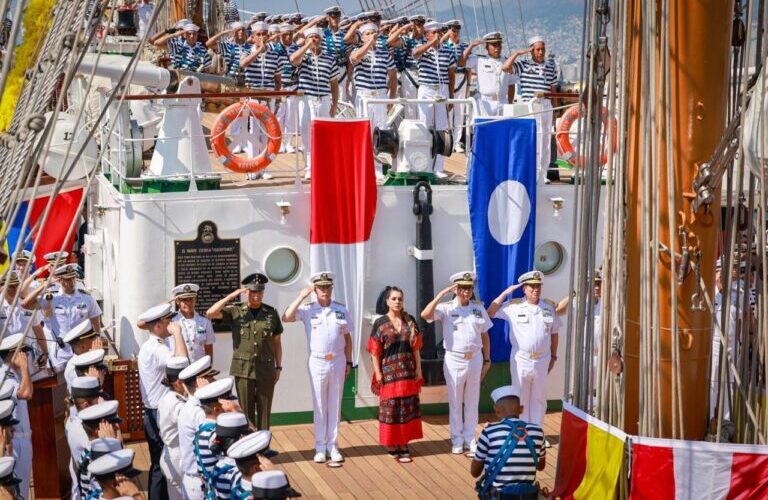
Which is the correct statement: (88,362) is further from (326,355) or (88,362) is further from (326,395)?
(326,395)

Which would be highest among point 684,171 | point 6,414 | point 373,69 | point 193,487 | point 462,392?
point 373,69

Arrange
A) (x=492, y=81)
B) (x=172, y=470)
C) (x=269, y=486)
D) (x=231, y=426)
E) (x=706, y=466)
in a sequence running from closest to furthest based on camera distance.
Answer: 1. (x=706, y=466)
2. (x=269, y=486)
3. (x=231, y=426)
4. (x=172, y=470)
5. (x=492, y=81)

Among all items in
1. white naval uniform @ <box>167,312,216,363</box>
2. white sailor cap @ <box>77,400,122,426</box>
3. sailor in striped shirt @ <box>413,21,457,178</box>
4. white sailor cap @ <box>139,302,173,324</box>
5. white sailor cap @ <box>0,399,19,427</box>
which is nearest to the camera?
white sailor cap @ <box>0,399,19,427</box>

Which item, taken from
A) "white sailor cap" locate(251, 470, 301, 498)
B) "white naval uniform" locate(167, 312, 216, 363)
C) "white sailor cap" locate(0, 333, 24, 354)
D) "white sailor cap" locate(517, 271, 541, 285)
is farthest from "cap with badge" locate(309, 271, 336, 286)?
"white sailor cap" locate(251, 470, 301, 498)

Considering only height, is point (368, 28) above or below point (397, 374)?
above

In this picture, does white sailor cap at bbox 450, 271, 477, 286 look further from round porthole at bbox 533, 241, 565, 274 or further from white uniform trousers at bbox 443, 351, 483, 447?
round porthole at bbox 533, 241, 565, 274

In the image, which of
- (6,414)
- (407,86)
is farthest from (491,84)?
(6,414)

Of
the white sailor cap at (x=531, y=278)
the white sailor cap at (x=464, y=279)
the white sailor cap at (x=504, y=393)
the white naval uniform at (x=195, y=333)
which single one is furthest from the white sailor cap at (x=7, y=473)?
the white sailor cap at (x=531, y=278)

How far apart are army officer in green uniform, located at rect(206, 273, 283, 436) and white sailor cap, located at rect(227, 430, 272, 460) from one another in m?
3.55

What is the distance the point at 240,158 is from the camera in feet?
37.0

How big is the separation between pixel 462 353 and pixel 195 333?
2326 mm

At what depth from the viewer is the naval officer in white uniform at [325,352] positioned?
10.3 meters

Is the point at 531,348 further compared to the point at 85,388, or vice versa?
the point at 531,348

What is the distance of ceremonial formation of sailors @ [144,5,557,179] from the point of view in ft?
42.4
